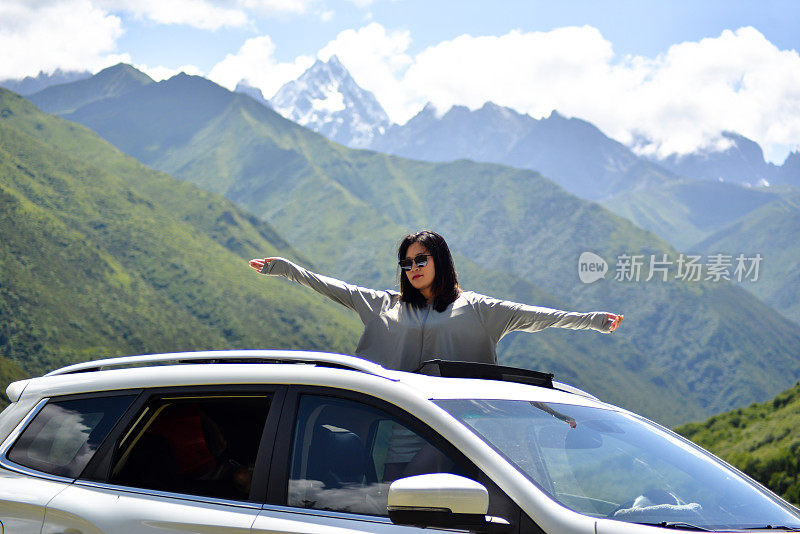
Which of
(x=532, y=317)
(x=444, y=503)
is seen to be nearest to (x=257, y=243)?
(x=532, y=317)

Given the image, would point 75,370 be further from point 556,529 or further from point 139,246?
point 139,246

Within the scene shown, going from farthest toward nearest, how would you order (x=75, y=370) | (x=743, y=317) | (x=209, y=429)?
(x=743, y=317), (x=75, y=370), (x=209, y=429)

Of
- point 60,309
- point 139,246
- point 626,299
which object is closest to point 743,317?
point 626,299

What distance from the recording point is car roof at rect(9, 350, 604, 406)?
287cm

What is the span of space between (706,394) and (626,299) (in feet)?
116

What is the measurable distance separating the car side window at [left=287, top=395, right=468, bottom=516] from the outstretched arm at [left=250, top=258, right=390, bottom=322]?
1995 millimetres

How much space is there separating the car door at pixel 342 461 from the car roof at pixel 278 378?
69mm

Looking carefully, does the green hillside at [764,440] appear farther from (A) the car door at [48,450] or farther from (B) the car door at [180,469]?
(A) the car door at [48,450]

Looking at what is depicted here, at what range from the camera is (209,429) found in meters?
3.15

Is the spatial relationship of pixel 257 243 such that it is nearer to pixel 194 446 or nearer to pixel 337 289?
pixel 337 289

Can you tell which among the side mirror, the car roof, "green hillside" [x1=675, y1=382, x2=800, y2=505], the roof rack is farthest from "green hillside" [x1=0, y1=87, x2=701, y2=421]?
the side mirror

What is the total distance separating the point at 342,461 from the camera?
2.86 m

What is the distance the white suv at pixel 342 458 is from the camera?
99.3 inches

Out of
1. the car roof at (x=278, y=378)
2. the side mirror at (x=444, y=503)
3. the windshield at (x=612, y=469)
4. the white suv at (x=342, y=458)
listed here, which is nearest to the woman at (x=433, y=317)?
the car roof at (x=278, y=378)
